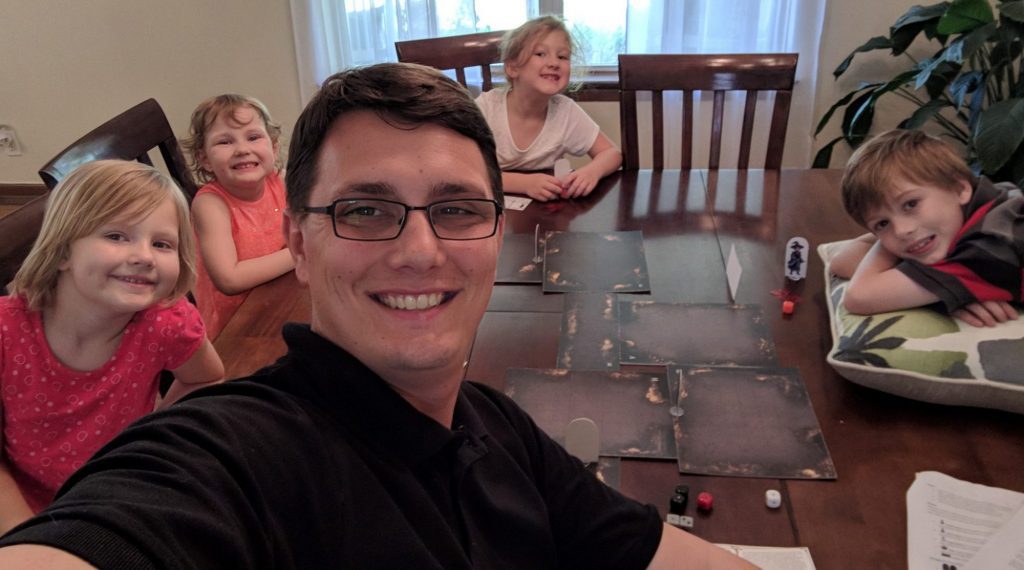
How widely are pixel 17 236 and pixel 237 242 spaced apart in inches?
23.1

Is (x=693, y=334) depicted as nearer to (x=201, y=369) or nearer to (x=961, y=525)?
(x=961, y=525)

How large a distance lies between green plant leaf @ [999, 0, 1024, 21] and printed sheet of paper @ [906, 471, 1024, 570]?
215cm

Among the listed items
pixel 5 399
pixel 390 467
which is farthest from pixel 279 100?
pixel 390 467

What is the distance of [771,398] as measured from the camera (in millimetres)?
1299

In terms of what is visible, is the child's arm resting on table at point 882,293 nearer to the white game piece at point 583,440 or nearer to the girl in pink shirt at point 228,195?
the white game piece at point 583,440

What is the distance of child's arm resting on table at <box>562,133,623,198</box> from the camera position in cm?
215

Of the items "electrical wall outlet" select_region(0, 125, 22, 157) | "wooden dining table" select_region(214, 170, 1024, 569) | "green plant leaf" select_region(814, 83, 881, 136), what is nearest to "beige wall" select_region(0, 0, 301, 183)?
"electrical wall outlet" select_region(0, 125, 22, 157)

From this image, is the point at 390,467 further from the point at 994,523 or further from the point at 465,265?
the point at 994,523

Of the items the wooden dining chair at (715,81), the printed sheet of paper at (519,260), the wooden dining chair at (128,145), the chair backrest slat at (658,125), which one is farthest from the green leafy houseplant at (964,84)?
the wooden dining chair at (128,145)

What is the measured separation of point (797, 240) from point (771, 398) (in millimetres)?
472

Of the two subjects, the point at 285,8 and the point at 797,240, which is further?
the point at 285,8

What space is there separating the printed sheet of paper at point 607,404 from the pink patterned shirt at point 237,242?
2.79 feet

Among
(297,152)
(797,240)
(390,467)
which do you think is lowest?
(797,240)

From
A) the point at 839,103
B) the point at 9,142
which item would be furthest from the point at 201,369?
the point at 9,142
